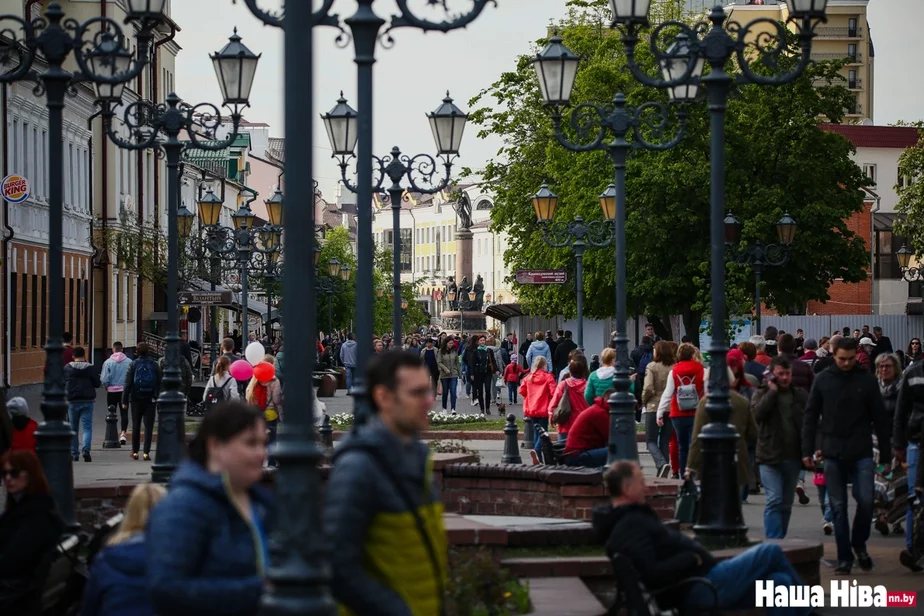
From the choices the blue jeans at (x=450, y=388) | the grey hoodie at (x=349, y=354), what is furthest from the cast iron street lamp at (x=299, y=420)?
the grey hoodie at (x=349, y=354)

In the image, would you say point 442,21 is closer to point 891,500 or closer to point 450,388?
point 891,500

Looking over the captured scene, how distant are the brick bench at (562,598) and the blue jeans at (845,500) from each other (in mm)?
3320

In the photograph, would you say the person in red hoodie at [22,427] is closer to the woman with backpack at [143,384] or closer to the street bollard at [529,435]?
the woman with backpack at [143,384]

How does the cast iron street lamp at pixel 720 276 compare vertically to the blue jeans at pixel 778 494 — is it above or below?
above

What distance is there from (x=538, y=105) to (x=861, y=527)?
4913 centimetres

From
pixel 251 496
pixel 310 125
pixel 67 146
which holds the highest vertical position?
pixel 67 146

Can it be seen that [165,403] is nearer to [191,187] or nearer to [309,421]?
[309,421]

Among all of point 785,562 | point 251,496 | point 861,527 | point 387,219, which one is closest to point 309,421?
point 251,496

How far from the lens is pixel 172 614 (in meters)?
5.55

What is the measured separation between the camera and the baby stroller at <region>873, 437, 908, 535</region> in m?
15.6

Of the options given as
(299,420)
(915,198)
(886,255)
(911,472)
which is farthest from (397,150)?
(886,255)

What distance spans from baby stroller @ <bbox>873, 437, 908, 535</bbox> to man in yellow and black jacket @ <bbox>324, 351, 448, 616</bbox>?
1047cm

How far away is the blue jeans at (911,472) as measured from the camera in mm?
13664

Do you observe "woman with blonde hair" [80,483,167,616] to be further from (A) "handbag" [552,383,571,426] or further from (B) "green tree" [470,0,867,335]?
(B) "green tree" [470,0,867,335]
